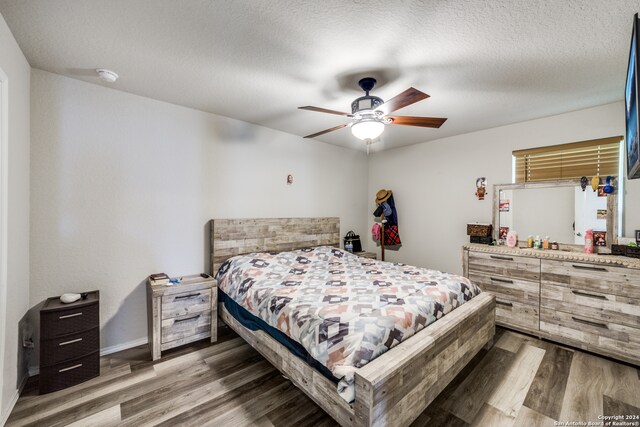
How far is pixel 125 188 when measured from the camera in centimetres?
264

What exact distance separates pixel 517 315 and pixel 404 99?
2.73 metres

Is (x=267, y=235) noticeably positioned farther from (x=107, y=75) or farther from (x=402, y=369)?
(x=402, y=369)

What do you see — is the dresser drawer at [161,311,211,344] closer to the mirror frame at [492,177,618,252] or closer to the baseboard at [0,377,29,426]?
the baseboard at [0,377,29,426]

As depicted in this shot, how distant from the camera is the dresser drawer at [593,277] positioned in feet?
7.84

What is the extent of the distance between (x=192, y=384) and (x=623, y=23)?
12.4 ft

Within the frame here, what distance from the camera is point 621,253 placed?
2.62m

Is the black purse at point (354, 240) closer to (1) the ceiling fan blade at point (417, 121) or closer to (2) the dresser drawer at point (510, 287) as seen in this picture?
(2) the dresser drawer at point (510, 287)

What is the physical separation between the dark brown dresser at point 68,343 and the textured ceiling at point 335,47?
1.92 m

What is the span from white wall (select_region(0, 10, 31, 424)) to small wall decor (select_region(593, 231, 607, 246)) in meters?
5.04

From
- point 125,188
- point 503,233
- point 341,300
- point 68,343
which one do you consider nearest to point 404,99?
point 341,300

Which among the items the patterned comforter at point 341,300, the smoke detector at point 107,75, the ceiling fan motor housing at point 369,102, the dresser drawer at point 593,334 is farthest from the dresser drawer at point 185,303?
the dresser drawer at point 593,334

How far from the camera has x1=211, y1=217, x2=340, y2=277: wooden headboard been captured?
3123 mm

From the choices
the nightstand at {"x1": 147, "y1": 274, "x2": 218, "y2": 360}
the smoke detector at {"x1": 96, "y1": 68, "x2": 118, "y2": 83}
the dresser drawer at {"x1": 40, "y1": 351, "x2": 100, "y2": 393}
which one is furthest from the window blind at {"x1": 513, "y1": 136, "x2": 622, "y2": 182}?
the dresser drawer at {"x1": 40, "y1": 351, "x2": 100, "y2": 393}

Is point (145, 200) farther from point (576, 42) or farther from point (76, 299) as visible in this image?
point (576, 42)
